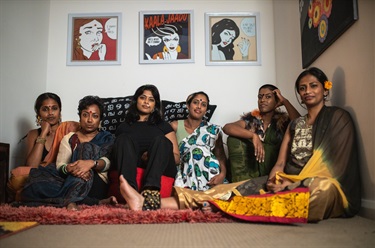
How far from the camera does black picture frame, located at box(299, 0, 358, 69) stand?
1.86 metres

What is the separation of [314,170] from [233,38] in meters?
1.90

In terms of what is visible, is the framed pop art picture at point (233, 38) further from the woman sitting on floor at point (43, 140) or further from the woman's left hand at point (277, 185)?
the woman's left hand at point (277, 185)

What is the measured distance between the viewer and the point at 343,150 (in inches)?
69.4

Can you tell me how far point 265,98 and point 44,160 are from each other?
1604mm

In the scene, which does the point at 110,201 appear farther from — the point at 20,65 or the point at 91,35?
the point at 91,35

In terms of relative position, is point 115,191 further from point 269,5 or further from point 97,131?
point 269,5

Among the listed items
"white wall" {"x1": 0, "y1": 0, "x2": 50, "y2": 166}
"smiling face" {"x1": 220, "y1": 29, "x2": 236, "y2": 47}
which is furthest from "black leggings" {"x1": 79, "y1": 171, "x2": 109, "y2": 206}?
"smiling face" {"x1": 220, "y1": 29, "x2": 236, "y2": 47}

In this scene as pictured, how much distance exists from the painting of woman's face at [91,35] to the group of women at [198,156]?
0.99m

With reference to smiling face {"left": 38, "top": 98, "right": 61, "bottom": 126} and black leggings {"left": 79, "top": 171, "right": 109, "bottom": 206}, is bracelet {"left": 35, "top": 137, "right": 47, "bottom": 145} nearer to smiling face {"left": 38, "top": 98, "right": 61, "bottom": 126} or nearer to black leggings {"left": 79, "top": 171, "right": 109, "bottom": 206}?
smiling face {"left": 38, "top": 98, "right": 61, "bottom": 126}

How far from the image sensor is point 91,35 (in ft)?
11.1

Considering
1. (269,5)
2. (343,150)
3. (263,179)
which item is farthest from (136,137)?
→ (269,5)

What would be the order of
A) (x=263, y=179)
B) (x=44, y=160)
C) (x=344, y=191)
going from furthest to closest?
(x=44, y=160)
(x=263, y=179)
(x=344, y=191)

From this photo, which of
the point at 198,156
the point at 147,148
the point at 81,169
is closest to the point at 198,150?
the point at 198,156

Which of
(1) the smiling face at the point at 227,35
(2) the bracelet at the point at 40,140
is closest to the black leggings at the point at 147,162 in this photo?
(2) the bracelet at the point at 40,140
